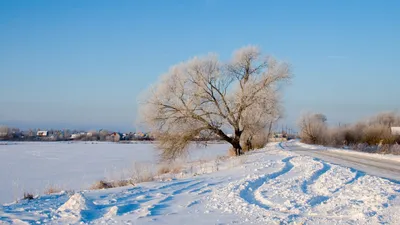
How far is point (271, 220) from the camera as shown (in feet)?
19.0

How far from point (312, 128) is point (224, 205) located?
191 feet

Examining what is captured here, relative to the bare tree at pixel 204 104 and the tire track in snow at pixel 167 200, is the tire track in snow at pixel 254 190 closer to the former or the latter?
the tire track in snow at pixel 167 200

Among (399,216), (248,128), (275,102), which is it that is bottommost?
(399,216)

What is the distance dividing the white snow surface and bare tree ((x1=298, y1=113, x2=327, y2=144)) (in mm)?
52333

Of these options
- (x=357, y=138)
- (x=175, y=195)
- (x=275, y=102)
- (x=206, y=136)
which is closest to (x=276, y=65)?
(x=275, y=102)

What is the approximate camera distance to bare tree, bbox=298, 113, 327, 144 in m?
60.4

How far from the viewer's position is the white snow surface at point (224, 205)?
600cm

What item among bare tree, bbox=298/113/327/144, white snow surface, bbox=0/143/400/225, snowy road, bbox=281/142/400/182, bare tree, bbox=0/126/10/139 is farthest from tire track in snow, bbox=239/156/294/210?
bare tree, bbox=0/126/10/139

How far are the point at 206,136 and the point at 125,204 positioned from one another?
20.4m

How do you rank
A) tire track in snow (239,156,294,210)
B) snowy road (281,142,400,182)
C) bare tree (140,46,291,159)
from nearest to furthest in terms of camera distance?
tire track in snow (239,156,294,210)
snowy road (281,142,400,182)
bare tree (140,46,291,159)

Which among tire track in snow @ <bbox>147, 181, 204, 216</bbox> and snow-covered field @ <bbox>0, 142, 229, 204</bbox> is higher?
tire track in snow @ <bbox>147, 181, 204, 216</bbox>

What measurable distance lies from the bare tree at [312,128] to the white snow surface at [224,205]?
52.3m

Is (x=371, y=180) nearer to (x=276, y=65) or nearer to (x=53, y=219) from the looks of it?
(x=53, y=219)

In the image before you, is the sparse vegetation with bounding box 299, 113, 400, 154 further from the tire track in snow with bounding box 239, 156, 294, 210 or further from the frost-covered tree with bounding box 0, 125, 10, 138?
the frost-covered tree with bounding box 0, 125, 10, 138
